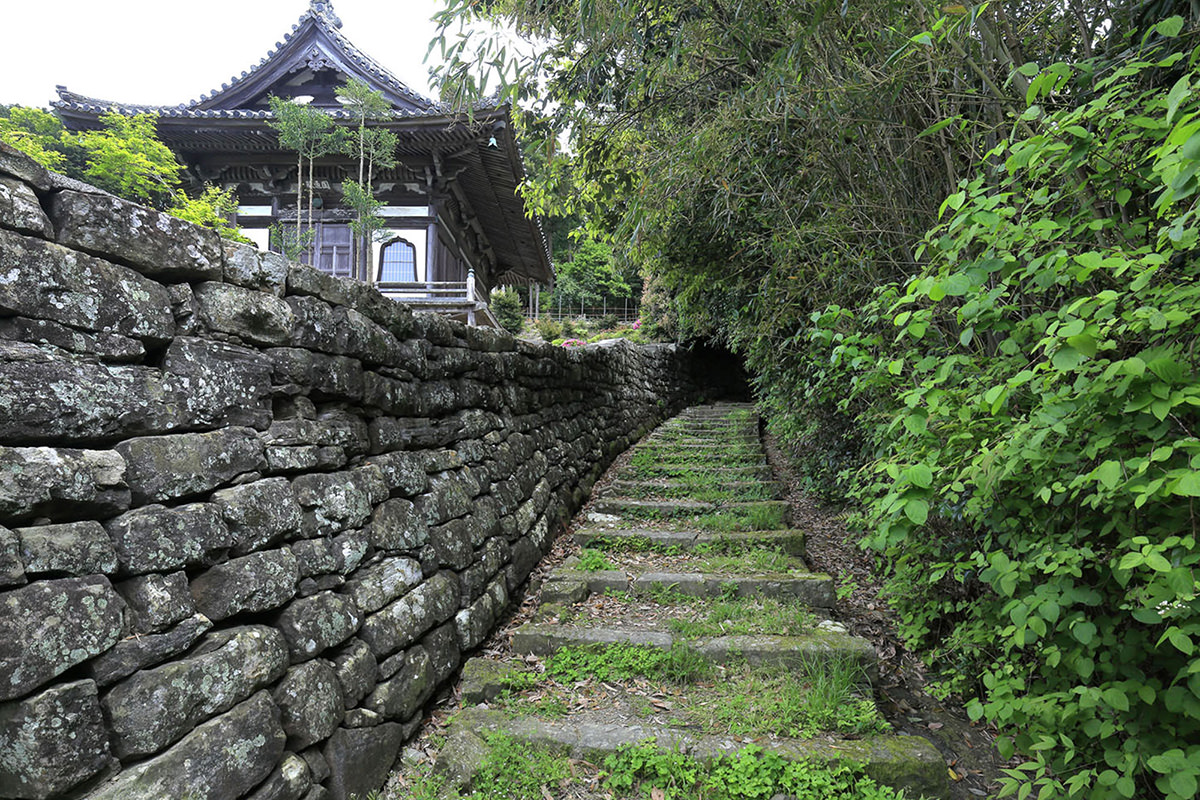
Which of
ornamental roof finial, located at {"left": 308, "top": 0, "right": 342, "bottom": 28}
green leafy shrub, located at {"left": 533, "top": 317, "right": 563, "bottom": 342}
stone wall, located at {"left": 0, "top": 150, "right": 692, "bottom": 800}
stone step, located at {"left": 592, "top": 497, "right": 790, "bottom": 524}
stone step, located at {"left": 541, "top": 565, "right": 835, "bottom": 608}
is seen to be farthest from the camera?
green leafy shrub, located at {"left": 533, "top": 317, "right": 563, "bottom": 342}

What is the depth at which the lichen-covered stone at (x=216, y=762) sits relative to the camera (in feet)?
4.70

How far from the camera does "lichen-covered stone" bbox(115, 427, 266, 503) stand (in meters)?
1.59

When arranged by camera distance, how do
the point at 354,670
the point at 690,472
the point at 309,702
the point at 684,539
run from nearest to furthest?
the point at 309,702 → the point at 354,670 → the point at 684,539 → the point at 690,472

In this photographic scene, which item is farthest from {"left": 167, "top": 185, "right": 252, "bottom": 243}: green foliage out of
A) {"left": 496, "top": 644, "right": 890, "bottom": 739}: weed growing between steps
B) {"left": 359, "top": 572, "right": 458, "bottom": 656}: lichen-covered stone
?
{"left": 496, "top": 644, "right": 890, "bottom": 739}: weed growing between steps

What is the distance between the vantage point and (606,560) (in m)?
4.05

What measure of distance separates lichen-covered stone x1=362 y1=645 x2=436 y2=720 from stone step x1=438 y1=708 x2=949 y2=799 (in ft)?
0.64

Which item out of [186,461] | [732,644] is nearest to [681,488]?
[732,644]

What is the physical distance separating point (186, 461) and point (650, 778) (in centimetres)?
203

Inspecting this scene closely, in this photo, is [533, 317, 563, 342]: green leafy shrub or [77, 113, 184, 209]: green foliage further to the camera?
[533, 317, 563, 342]: green leafy shrub

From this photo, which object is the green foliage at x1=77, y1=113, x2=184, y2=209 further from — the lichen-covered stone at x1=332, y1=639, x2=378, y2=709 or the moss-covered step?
the lichen-covered stone at x1=332, y1=639, x2=378, y2=709

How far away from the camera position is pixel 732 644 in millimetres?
2914

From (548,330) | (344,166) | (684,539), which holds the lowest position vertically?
(684,539)

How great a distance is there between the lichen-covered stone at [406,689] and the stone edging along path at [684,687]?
0.20 meters

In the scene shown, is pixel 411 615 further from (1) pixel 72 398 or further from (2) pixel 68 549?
(1) pixel 72 398
